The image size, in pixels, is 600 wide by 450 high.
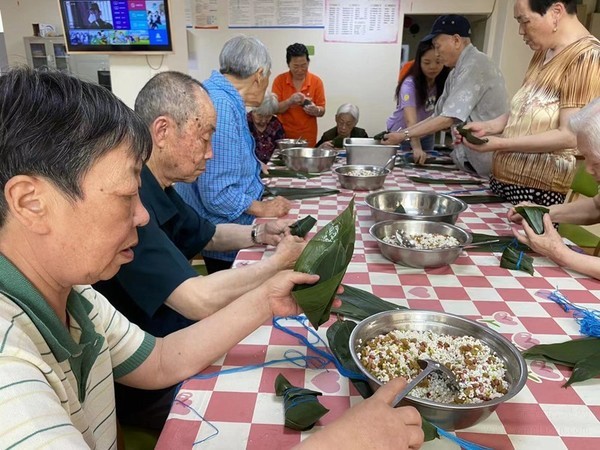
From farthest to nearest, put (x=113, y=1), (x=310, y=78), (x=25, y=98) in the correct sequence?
(x=310, y=78), (x=113, y=1), (x=25, y=98)

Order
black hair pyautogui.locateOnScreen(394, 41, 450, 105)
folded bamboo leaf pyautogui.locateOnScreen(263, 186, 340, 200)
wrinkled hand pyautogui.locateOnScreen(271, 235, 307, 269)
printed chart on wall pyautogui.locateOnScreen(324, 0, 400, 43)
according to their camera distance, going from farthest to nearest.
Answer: printed chart on wall pyautogui.locateOnScreen(324, 0, 400, 43) → black hair pyautogui.locateOnScreen(394, 41, 450, 105) → folded bamboo leaf pyautogui.locateOnScreen(263, 186, 340, 200) → wrinkled hand pyautogui.locateOnScreen(271, 235, 307, 269)

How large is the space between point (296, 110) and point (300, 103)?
205mm

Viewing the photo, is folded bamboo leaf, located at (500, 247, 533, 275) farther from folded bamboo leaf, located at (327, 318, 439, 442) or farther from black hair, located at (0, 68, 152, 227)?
black hair, located at (0, 68, 152, 227)

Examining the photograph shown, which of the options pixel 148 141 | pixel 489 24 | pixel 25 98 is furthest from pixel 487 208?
pixel 489 24

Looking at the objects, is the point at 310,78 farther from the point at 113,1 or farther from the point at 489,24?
the point at 489,24

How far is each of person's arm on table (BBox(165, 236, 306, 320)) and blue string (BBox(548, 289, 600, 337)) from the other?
85 centimetres

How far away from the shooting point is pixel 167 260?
4.32 feet

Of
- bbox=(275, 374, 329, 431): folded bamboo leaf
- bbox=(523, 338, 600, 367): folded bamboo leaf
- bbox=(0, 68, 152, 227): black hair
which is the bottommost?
bbox=(523, 338, 600, 367): folded bamboo leaf

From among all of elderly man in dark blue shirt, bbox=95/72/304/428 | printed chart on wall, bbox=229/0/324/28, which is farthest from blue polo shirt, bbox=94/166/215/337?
printed chart on wall, bbox=229/0/324/28

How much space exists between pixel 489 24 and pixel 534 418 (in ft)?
19.2

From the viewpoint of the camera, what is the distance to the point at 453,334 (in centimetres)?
112

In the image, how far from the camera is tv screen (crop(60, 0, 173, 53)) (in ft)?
13.6

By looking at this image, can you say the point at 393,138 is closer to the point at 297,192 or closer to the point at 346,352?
the point at 297,192

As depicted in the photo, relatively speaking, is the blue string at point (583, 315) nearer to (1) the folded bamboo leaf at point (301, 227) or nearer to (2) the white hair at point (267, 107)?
(1) the folded bamboo leaf at point (301, 227)
